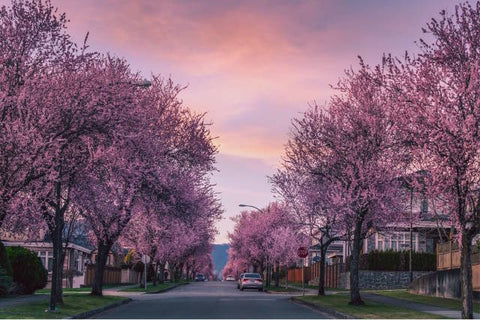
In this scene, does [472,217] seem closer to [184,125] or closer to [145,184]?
[145,184]

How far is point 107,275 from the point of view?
2653 inches

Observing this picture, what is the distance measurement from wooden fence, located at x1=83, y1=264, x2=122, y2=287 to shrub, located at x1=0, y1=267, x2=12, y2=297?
2764 cm

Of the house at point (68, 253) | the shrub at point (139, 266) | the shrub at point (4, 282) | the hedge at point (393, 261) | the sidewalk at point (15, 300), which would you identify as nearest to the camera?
the sidewalk at point (15, 300)

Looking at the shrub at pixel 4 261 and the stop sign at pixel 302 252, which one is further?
the stop sign at pixel 302 252

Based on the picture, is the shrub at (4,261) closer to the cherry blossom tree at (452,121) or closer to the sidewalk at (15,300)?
the sidewalk at (15,300)

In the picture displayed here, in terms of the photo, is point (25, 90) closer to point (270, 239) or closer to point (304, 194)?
point (304, 194)

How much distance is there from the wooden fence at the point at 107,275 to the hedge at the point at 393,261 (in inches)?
896

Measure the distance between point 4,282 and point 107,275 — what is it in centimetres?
3512

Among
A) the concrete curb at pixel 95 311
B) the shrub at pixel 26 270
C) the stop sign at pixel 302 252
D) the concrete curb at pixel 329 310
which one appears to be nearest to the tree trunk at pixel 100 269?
the concrete curb at pixel 95 311

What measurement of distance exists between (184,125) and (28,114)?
18.8 m

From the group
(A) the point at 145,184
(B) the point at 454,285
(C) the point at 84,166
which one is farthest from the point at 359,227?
(C) the point at 84,166

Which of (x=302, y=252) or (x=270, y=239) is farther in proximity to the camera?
(x=270, y=239)

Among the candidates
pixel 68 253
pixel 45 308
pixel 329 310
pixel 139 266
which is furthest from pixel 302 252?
pixel 139 266

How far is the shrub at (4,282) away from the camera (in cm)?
3269
